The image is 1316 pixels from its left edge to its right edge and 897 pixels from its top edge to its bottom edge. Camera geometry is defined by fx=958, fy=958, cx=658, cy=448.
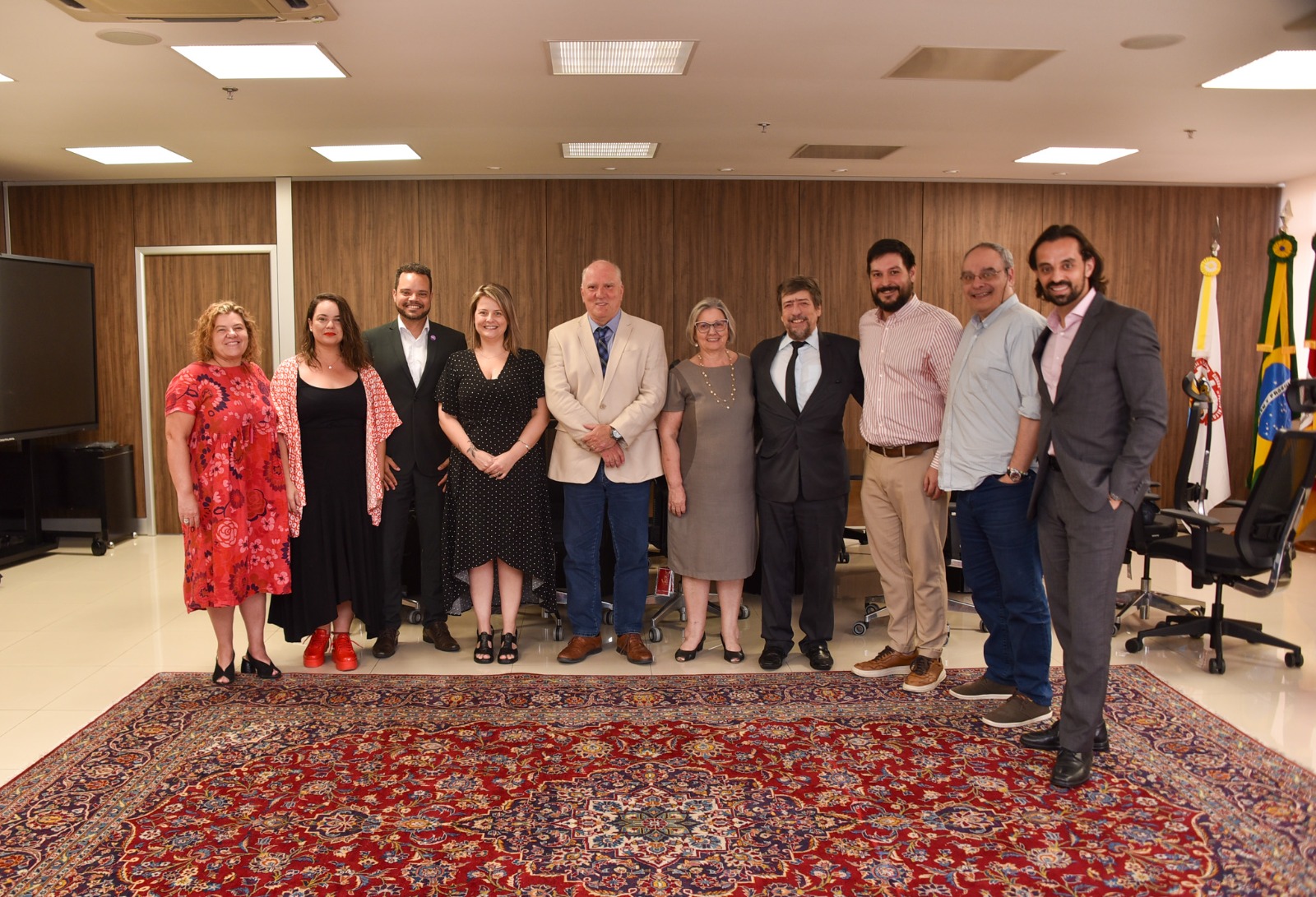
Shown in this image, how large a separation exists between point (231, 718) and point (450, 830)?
1.38 m

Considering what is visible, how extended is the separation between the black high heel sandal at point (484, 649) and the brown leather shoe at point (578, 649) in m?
0.32

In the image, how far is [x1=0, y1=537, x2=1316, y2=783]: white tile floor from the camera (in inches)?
149

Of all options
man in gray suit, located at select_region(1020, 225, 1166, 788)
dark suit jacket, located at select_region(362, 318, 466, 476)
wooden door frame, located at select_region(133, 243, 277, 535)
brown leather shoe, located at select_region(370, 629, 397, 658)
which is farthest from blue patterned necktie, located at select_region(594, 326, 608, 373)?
wooden door frame, located at select_region(133, 243, 277, 535)

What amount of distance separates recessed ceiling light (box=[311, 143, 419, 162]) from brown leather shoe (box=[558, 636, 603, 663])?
4.04 m

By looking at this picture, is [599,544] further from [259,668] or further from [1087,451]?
[1087,451]

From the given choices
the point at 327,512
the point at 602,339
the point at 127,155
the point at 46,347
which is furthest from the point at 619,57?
the point at 46,347

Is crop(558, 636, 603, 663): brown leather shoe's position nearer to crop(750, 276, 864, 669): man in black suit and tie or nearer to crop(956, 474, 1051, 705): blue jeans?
crop(750, 276, 864, 669): man in black suit and tie

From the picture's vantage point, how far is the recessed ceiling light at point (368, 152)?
269 inches

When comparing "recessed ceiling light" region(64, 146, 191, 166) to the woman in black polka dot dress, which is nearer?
the woman in black polka dot dress

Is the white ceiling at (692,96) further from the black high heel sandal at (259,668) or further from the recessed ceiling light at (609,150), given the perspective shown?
the black high heel sandal at (259,668)

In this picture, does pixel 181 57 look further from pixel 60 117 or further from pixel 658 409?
pixel 658 409

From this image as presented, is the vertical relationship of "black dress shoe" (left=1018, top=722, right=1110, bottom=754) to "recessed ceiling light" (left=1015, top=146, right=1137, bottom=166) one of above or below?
below

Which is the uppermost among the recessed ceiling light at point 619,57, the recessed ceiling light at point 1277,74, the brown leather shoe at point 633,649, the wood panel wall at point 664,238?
the recessed ceiling light at point 619,57

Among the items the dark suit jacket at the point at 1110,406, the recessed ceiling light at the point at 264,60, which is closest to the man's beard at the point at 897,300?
the dark suit jacket at the point at 1110,406
